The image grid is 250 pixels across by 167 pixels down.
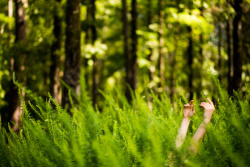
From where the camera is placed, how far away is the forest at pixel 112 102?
1.41m

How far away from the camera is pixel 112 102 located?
2.37 meters

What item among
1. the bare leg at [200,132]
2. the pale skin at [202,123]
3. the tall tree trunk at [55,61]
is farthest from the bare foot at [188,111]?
the tall tree trunk at [55,61]

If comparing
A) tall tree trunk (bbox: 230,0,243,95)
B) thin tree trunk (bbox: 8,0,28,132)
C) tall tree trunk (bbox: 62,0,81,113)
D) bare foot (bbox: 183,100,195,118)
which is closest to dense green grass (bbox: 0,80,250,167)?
bare foot (bbox: 183,100,195,118)

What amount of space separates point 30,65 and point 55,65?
2750 mm

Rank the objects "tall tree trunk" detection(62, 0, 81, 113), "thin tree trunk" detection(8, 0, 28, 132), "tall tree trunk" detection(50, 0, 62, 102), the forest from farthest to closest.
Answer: "tall tree trunk" detection(50, 0, 62, 102), "thin tree trunk" detection(8, 0, 28, 132), "tall tree trunk" detection(62, 0, 81, 113), the forest

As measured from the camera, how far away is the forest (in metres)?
1.41

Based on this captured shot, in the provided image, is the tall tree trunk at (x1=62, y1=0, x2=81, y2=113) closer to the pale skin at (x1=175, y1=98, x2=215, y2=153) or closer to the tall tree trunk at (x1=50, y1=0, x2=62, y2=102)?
the pale skin at (x1=175, y1=98, x2=215, y2=153)

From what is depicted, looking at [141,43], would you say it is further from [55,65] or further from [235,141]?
[235,141]

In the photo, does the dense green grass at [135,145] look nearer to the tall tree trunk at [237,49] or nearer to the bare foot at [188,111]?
Result: the bare foot at [188,111]

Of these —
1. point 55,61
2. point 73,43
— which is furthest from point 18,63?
A: point 55,61

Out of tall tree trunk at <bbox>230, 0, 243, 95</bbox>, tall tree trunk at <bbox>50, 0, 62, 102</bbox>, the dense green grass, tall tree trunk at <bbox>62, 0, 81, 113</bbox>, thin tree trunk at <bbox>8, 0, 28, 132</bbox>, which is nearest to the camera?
the dense green grass

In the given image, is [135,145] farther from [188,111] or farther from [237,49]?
[237,49]

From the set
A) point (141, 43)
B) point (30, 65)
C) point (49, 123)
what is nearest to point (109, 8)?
point (141, 43)

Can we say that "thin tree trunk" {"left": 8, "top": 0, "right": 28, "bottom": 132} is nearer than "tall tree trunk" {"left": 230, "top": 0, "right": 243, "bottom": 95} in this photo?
No
